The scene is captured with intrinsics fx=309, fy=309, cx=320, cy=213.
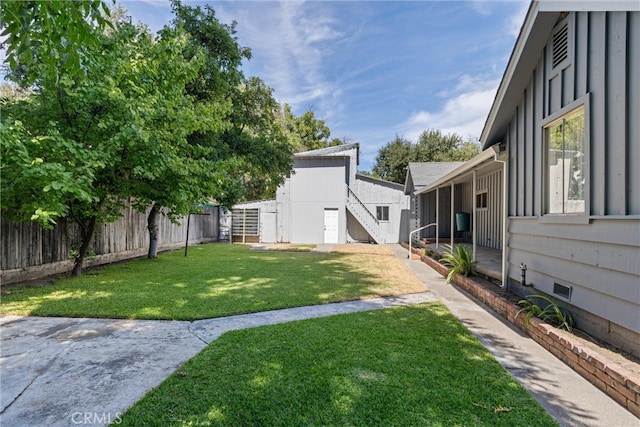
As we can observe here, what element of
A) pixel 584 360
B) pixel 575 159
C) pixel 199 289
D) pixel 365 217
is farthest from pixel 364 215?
pixel 584 360

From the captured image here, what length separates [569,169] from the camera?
13.2 ft

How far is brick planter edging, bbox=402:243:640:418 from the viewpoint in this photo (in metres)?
2.47

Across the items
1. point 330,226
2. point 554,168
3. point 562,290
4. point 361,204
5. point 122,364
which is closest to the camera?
point 122,364

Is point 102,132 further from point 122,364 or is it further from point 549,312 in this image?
point 549,312

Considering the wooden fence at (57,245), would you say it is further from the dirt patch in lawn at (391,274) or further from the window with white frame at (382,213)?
the window with white frame at (382,213)

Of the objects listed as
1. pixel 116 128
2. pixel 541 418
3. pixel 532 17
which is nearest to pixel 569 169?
pixel 532 17

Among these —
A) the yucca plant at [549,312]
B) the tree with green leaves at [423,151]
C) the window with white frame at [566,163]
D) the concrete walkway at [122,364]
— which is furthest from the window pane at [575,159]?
the tree with green leaves at [423,151]

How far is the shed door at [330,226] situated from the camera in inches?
736

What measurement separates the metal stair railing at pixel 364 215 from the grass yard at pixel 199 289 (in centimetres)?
819

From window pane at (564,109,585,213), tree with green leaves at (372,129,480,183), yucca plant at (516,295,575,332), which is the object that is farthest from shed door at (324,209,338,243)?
window pane at (564,109,585,213)

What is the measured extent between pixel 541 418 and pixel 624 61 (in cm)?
338

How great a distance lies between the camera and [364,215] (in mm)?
18250

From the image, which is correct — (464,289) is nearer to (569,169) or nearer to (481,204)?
(569,169)

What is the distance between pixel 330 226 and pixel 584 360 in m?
15.9
